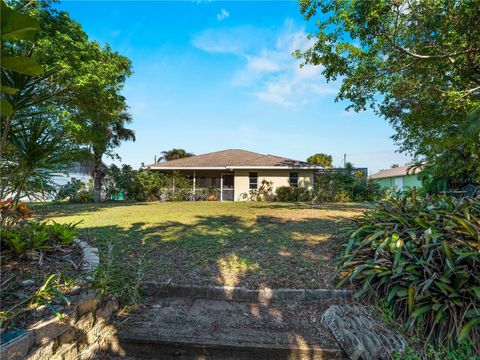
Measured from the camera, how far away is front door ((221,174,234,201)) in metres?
18.5

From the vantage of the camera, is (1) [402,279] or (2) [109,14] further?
(2) [109,14]

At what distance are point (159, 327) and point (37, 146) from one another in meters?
2.61

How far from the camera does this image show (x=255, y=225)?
6559 mm

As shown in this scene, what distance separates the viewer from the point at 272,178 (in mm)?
17797

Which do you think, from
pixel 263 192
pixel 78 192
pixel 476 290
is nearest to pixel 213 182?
pixel 263 192

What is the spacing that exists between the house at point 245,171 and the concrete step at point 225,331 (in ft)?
47.3

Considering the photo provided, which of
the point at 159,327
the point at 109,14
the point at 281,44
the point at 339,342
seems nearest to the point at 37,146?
the point at 159,327

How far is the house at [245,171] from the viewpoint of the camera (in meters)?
17.3

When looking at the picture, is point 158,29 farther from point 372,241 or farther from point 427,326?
point 427,326

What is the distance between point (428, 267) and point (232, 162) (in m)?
15.7

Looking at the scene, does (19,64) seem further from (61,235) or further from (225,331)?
(61,235)

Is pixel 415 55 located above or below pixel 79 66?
below

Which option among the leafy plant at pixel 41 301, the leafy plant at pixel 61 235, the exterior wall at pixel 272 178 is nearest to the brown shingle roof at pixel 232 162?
the exterior wall at pixel 272 178

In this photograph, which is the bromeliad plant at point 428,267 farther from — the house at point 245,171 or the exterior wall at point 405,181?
the exterior wall at point 405,181
